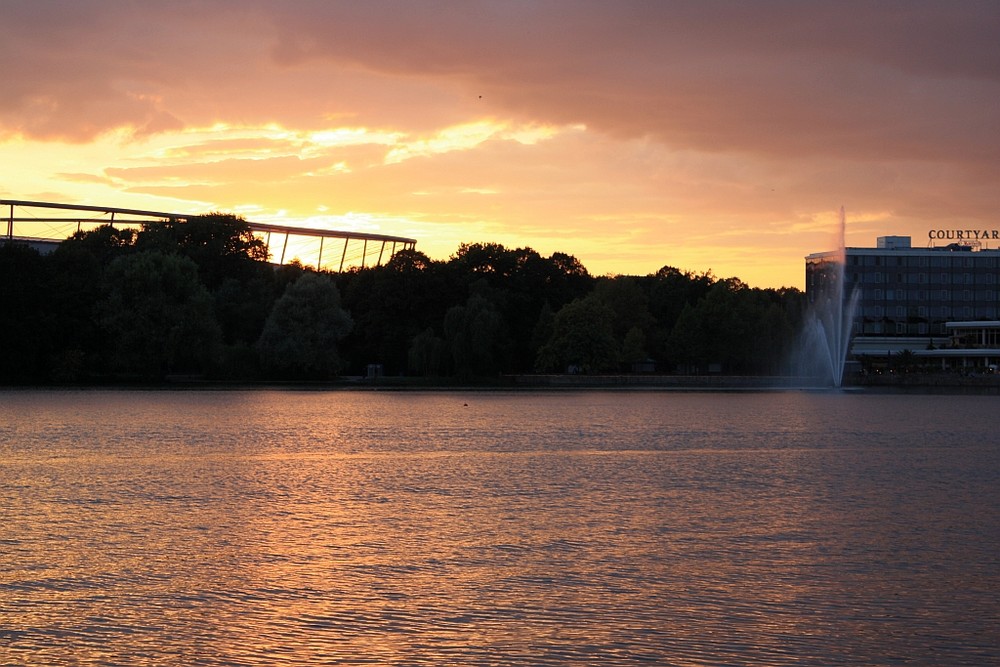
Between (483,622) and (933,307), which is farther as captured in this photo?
(933,307)

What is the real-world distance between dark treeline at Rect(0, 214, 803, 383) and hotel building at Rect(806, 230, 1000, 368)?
2322cm

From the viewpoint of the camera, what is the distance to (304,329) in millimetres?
107125

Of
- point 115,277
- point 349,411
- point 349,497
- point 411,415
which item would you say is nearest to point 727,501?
point 349,497

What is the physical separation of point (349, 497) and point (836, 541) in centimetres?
1211

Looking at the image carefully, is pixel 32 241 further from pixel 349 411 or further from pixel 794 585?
pixel 794 585

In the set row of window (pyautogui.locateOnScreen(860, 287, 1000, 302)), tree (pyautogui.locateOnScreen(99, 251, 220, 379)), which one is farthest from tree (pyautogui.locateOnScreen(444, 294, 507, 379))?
row of window (pyautogui.locateOnScreen(860, 287, 1000, 302))

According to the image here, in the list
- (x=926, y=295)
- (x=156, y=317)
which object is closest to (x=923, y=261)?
(x=926, y=295)

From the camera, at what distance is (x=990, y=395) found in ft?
417

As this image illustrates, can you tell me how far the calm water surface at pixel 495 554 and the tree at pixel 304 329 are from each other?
2364 inches

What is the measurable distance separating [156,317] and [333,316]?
1575 cm

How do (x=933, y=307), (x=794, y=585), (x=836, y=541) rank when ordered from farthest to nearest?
(x=933, y=307) < (x=836, y=541) < (x=794, y=585)

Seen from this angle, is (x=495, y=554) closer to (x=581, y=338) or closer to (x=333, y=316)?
(x=333, y=316)

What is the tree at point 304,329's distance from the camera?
351 feet

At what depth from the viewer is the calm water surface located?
14500 mm
